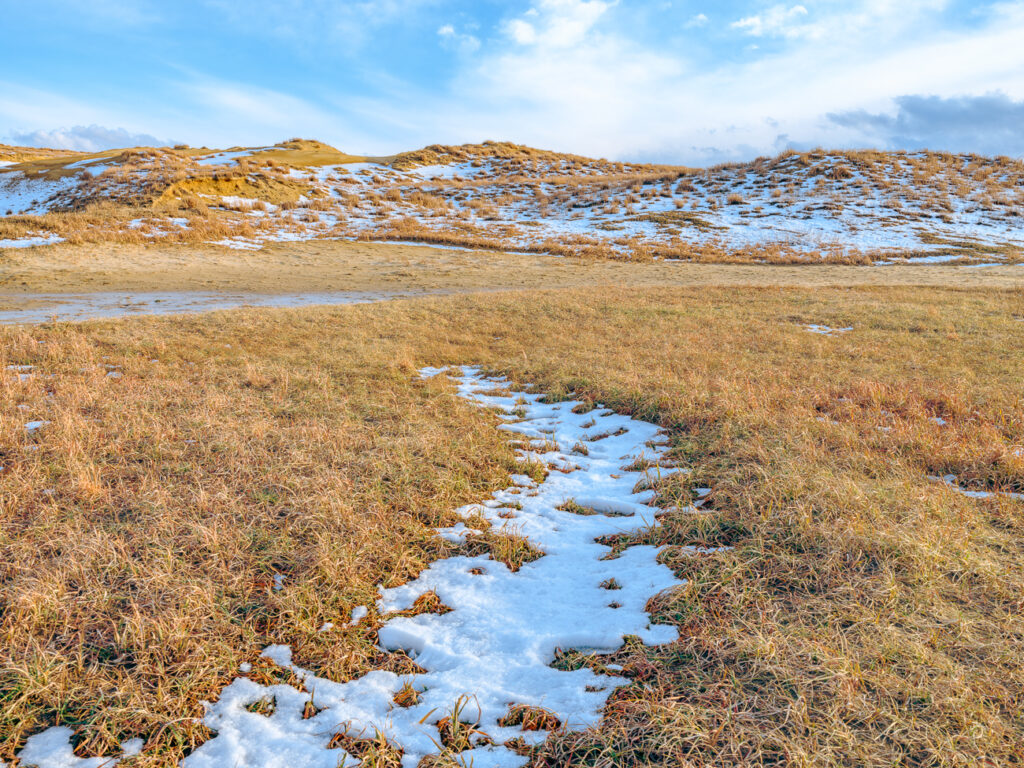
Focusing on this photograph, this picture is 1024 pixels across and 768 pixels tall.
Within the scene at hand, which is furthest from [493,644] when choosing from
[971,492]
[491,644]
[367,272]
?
[367,272]

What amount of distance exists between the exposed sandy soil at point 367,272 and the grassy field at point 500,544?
11.4 metres

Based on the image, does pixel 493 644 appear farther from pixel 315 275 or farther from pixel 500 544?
pixel 315 275

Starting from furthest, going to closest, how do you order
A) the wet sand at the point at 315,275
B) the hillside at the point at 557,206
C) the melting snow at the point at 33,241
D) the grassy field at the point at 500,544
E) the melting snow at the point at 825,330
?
the hillside at the point at 557,206 → the melting snow at the point at 33,241 → the wet sand at the point at 315,275 → the melting snow at the point at 825,330 → the grassy field at the point at 500,544

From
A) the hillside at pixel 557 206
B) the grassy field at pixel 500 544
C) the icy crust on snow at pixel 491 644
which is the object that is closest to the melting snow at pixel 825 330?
the grassy field at pixel 500 544

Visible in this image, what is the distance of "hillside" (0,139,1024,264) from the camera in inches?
1235

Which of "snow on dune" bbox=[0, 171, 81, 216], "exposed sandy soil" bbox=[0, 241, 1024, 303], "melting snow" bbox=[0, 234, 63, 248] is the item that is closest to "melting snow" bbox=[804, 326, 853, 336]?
"exposed sandy soil" bbox=[0, 241, 1024, 303]

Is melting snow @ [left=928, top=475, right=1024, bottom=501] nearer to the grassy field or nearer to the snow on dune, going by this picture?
the grassy field

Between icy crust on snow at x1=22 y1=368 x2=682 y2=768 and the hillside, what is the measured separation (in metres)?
28.1

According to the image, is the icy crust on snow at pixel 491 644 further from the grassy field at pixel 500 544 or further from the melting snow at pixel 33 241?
the melting snow at pixel 33 241

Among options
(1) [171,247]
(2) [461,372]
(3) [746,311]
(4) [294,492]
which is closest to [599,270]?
(3) [746,311]

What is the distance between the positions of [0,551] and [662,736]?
197 inches

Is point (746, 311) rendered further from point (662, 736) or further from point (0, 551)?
point (0, 551)

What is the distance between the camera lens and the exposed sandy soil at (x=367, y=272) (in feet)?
68.2

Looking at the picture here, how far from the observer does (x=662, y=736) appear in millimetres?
2828
